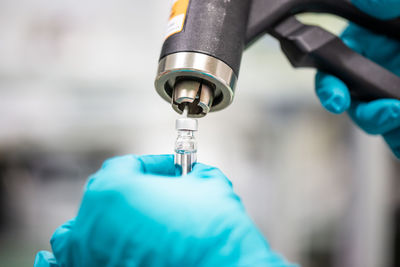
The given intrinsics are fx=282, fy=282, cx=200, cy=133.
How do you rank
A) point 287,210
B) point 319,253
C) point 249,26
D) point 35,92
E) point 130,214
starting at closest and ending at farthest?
point 130,214, point 249,26, point 35,92, point 287,210, point 319,253

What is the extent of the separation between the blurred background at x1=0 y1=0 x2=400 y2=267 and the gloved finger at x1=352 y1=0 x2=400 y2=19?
27.1 inches

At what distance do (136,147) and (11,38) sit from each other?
683 mm

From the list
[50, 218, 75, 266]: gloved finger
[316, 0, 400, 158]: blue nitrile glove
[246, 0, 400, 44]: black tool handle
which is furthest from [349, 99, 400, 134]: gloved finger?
[50, 218, 75, 266]: gloved finger

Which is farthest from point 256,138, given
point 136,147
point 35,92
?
point 35,92

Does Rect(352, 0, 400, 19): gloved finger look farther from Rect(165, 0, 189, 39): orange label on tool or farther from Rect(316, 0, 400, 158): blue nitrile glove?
Rect(165, 0, 189, 39): orange label on tool

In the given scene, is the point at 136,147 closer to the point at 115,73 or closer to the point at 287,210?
the point at 115,73

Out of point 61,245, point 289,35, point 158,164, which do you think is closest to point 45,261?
point 61,245

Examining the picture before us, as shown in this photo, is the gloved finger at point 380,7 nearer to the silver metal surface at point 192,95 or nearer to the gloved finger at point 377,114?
the gloved finger at point 377,114

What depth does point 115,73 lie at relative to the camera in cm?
119

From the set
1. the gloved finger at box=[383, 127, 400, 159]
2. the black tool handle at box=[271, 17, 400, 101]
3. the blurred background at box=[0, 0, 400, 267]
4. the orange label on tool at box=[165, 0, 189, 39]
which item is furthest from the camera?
the blurred background at box=[0, 0, 400, 267]

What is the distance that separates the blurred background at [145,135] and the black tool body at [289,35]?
2.24 feet

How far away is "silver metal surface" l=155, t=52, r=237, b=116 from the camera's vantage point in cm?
37

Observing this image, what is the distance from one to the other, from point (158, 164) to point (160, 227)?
0.44 ft

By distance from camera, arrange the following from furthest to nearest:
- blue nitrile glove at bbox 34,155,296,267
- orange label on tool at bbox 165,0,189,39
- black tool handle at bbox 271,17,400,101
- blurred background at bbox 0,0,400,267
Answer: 1. blurred background at bbox 0,0,400,267
2. black tool handle at bbox 271,17,400,101
3. orange label on tool at bbox 165,0,189,39
4. blue nitrile glove at bbox 34,155,296,267
